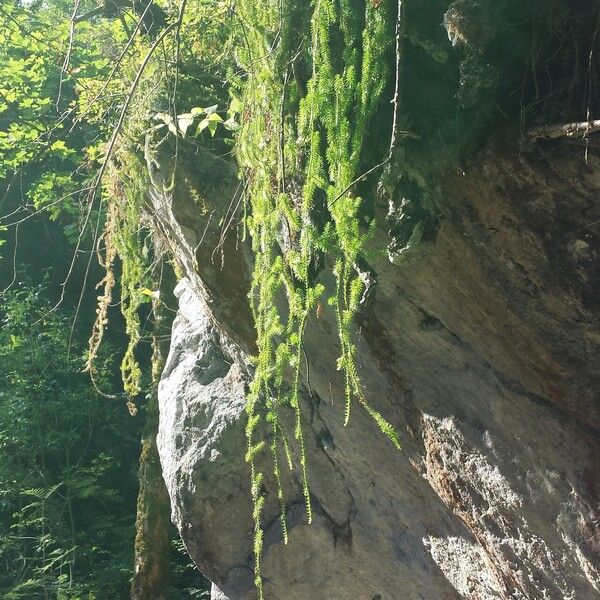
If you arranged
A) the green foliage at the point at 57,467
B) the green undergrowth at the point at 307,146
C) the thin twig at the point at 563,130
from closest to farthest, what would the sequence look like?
1. the thin twig at the point at 563,130
2. the green undergrowth at the point at 307,146
3. the green foliage at the point at 57,467

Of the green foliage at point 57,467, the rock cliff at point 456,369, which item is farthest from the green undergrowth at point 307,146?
the green foliage at point 57,467

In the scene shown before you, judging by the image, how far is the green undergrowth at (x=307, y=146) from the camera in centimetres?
222

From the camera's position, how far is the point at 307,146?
Result: 8.55 ft

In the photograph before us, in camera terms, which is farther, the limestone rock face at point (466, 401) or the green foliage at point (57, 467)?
the green foliage at point (57, 467)

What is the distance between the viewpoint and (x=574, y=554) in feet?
8.98

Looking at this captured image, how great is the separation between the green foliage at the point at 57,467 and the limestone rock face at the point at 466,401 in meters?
4.81

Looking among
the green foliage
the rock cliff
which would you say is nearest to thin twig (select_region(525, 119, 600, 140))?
the rock cliff

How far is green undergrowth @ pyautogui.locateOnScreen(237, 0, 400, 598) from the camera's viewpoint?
2221 mm

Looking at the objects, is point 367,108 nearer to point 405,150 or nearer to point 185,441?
point 405,150

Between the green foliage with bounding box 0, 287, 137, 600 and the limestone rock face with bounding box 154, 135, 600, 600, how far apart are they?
4810 mm

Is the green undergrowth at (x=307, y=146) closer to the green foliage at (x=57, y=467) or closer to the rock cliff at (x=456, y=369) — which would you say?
the rock cliff at (x=456, y=369)

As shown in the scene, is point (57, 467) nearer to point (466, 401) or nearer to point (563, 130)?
point (466, 401)

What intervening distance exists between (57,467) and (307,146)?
843 cm

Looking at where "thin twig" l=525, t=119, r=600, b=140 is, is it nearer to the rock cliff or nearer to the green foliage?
the rock cliff
